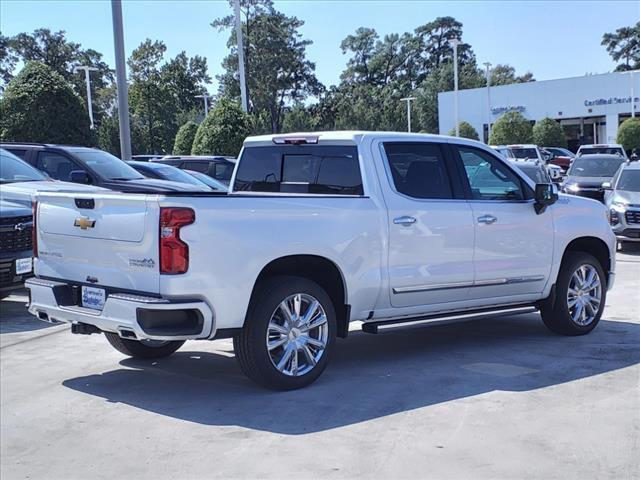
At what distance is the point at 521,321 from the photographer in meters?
9.12

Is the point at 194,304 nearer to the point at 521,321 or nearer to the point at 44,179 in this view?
the point at 521,321

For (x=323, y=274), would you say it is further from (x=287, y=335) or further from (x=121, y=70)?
(x=121, y=70)

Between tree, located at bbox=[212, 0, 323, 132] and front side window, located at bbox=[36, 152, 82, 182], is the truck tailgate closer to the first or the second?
front side window, located at bbox=[36, 152, 82, 182]

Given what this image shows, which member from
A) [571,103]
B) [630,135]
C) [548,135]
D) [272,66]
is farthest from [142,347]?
[272,66]

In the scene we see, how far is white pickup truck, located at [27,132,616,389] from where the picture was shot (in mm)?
5590

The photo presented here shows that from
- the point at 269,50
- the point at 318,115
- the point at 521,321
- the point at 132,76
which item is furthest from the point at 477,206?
the point at 318,115

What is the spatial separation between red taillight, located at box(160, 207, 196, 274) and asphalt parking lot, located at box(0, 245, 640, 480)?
1.13 meters

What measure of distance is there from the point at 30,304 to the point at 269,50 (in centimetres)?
6541

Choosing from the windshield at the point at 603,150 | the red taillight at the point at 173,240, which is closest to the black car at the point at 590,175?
the windshield at the point at 603,150

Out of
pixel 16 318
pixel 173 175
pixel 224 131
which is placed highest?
pixel 224 131

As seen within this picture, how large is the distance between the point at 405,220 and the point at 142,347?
273cm

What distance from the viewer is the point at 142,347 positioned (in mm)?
7328

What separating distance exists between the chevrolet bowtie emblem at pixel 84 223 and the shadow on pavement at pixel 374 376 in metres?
1.39

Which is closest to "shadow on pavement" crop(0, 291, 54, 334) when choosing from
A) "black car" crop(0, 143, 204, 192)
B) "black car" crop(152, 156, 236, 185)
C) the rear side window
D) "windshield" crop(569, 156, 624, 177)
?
"black car" crop(0, 143, 204, 192)
